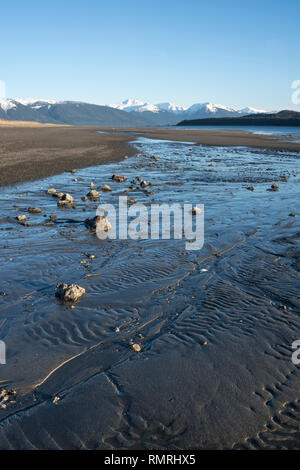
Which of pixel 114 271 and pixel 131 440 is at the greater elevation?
pixel 114 271

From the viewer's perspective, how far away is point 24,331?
5.51m

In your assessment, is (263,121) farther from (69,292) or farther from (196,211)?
(69,292)

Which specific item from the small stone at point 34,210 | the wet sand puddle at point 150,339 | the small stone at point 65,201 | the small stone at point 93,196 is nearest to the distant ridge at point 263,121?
the small stone at point 93,196

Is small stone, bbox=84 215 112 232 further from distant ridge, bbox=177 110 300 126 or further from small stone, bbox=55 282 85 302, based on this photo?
distant ridge, bbox=177 110 300 126

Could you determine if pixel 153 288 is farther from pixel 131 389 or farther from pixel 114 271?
pixel 131 389

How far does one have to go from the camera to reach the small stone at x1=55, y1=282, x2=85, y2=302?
6375 millimetres

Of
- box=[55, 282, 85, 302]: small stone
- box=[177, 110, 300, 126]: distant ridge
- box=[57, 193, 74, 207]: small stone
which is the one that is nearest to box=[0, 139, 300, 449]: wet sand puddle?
box=[55, 282, 85, 302]: small stone

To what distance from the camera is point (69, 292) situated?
6379mm

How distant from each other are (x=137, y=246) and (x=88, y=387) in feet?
16.8

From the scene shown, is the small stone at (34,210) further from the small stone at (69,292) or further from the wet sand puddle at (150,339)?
the small stone at (69,292)

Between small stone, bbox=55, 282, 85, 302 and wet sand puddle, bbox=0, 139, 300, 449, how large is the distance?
0.15 metres

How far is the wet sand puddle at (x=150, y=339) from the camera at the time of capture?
384 cm

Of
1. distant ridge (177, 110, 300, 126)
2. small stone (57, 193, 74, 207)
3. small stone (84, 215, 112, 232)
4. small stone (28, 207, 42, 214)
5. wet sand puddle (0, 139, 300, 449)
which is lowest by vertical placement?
wet sand puddle (0, 139, 300, 449)
